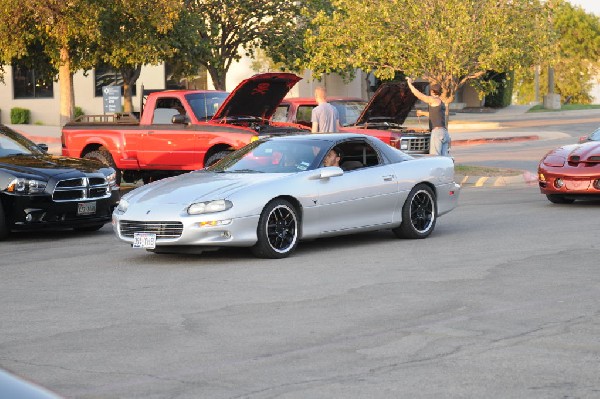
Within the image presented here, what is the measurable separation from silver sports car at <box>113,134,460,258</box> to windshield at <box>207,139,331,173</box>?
0.01 meters

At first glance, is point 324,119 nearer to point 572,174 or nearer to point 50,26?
point 572,174

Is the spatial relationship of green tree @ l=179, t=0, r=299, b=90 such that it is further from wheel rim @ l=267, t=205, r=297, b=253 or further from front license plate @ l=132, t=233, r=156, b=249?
front license plate @ l=132, t=233, r=156, b=249

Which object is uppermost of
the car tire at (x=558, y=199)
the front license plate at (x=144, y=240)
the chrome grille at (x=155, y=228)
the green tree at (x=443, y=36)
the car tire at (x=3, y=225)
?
the green tree at (x=443, y=36)

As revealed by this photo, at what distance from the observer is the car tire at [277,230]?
39.6ft

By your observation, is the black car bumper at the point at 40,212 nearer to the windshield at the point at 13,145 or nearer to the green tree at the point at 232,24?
the windshield at the point at 13,145

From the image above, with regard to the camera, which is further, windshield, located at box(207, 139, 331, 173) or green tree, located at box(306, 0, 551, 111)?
green tree, located at box(306, 0, 551, 111)

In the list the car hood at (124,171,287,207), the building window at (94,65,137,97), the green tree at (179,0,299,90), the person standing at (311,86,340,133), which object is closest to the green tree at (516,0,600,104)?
the building window at (94,65,137,97)

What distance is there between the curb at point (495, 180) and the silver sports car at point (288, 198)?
8.43 m

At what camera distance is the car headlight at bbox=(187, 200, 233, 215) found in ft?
39.1

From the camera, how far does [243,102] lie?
1995 centimetres

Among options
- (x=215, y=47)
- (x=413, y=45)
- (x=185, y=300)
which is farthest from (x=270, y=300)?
(x=215, y=47)

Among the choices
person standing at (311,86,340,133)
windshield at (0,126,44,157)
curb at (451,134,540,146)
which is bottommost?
curb at (451,134,540,146)

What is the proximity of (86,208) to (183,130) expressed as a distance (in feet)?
18.3

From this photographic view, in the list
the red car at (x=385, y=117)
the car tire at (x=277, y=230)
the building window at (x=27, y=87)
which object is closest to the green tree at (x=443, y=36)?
Answer: the red car at (x=385, y=117)
